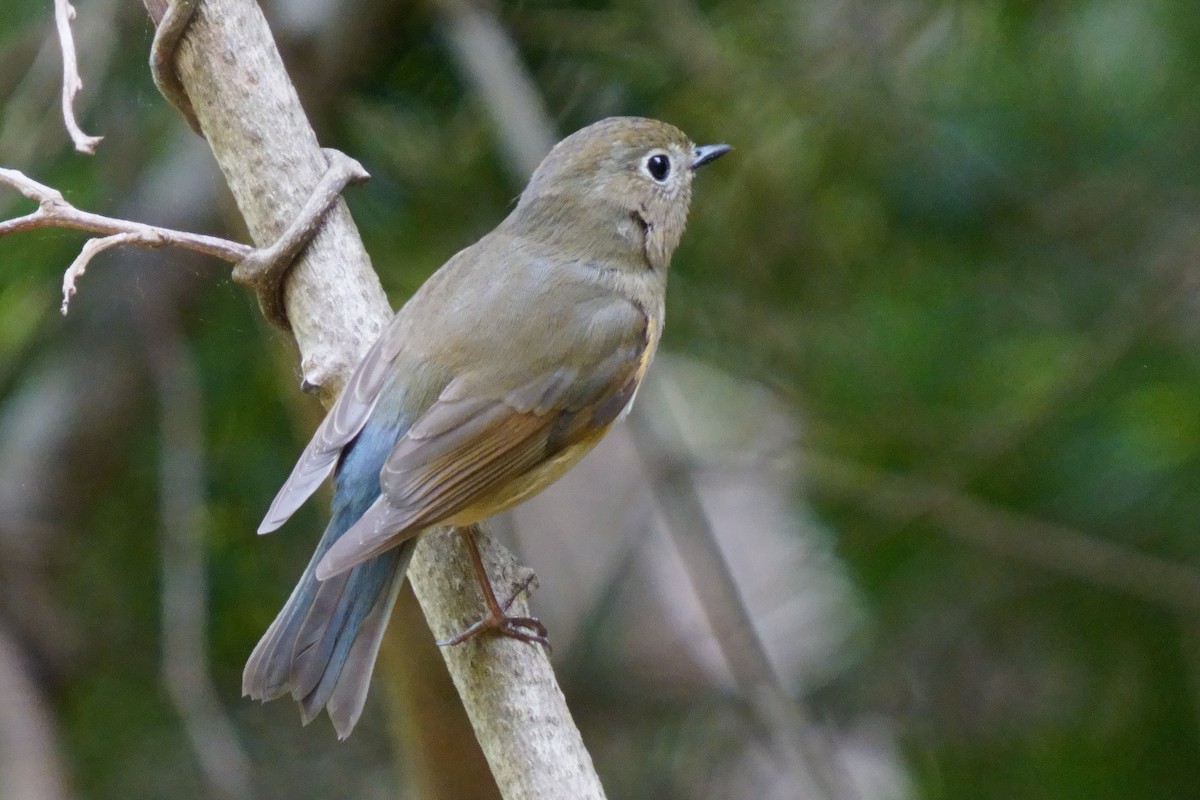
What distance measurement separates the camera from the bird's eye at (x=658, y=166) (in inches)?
129

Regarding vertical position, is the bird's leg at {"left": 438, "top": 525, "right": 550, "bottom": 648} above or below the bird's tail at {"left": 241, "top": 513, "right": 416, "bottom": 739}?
below

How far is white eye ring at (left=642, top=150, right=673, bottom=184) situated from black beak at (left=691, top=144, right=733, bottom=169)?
0.19 ft

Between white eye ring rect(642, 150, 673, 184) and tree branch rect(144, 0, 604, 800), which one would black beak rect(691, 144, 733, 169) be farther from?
tree branch rect(144, 0, 604, 800)

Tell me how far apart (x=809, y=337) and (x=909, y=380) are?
0.27 metres

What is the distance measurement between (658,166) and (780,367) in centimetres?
69

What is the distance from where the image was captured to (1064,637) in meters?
3.60

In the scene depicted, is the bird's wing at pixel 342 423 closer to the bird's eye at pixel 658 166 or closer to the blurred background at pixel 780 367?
the blurred background at pixel 780 367

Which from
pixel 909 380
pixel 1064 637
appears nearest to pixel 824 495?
pixel 909 380

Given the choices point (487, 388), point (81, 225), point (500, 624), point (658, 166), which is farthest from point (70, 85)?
point (658, 166)

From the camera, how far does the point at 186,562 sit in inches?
134

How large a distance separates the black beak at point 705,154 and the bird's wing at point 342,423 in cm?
101

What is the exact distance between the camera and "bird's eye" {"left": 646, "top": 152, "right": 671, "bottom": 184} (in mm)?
3289

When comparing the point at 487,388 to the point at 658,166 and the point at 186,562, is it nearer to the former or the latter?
the point at 658,166

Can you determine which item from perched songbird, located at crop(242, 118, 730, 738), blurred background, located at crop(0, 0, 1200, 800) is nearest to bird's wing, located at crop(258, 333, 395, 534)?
perched songbird, located at crop(242, 118, 730, 738)
